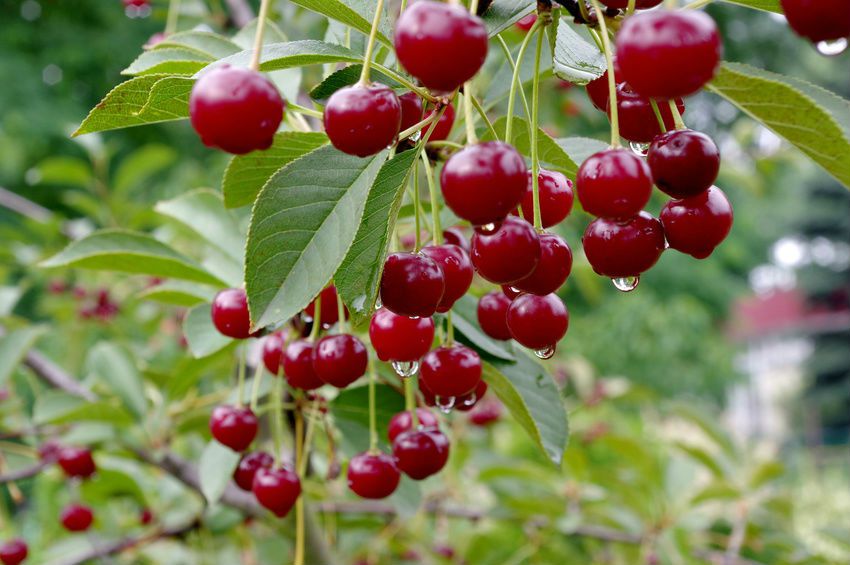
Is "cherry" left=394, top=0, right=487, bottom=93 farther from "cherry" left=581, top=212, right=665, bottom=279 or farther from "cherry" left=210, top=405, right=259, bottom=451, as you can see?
"cherry" left=210, top=405, right=259, bottom=451

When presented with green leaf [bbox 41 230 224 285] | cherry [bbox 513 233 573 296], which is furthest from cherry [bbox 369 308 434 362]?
green leaf [bbox 41 230 224 285]

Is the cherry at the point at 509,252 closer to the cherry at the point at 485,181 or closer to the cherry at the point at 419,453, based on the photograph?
the cherry at the point at 485,181

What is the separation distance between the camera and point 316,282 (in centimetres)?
65

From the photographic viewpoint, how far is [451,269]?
722 mm

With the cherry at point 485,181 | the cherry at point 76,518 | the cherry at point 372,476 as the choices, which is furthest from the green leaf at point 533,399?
the cherry at point 76,518

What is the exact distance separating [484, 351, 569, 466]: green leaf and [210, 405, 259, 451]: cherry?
13.3 inches

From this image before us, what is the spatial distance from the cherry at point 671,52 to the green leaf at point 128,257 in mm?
826

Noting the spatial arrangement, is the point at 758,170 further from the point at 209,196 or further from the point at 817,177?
the point at 817,177

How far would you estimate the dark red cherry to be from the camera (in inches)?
20.2

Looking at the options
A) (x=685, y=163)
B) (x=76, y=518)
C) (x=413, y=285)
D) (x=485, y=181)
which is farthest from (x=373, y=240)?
(x=76, y=518)

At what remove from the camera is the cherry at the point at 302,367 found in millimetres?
899

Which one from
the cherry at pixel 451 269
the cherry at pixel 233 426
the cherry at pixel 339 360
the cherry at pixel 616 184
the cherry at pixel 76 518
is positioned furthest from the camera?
the cherry at pixel 76 518

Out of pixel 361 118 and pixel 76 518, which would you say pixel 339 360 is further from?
pixel 76 518

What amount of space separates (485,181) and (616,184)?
11 cm
